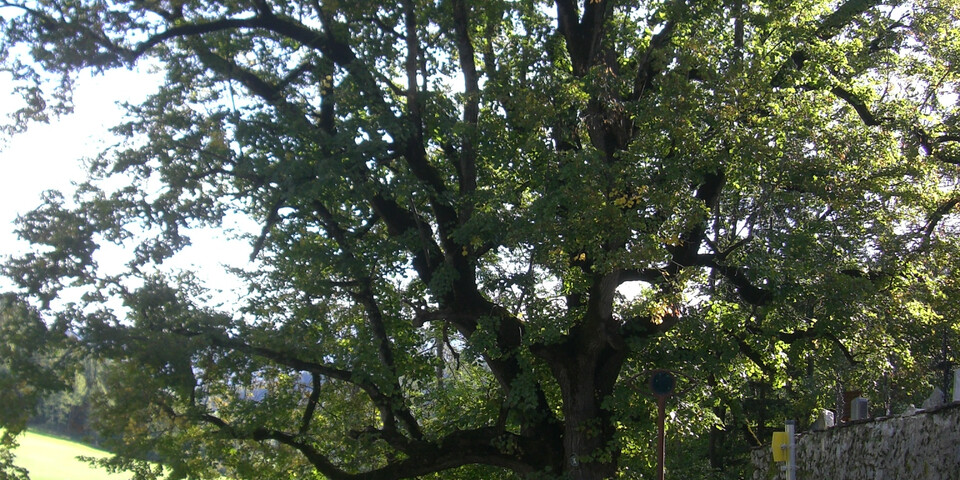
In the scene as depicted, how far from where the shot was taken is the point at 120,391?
33.6 feet

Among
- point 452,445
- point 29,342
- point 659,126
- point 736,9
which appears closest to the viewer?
point 29,342

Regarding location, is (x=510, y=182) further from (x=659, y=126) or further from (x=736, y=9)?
(x=736, y=9)

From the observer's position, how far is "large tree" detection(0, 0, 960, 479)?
10586 millimetres

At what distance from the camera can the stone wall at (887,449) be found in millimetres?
7359

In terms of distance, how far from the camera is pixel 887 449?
846cm

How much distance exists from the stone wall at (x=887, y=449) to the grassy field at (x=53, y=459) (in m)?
40.4

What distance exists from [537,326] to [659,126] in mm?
3037

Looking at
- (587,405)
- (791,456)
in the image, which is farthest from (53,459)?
(791,456)

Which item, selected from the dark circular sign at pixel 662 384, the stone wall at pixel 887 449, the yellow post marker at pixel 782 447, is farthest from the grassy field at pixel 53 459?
the dark circular sign at pixel 662 384

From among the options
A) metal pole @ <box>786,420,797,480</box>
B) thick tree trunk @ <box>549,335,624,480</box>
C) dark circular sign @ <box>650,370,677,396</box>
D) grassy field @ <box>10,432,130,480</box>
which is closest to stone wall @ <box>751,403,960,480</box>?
metal pole @ <box>786,420,797,480</box>

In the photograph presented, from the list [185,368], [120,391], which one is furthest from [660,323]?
[120,391]

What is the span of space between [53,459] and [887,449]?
52.7 meters

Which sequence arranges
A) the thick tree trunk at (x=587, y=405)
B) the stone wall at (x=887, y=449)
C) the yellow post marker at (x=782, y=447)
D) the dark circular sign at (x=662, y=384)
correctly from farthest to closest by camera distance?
the thick tree trunk at (x=587, y=405) < the yellow post marker at (x=782, y=447) < the dark circular sign at (x=662, y=384) < the stone wall at (x=887, y=449)

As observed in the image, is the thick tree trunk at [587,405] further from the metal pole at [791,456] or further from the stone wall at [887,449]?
the metal pole at [791,456]
